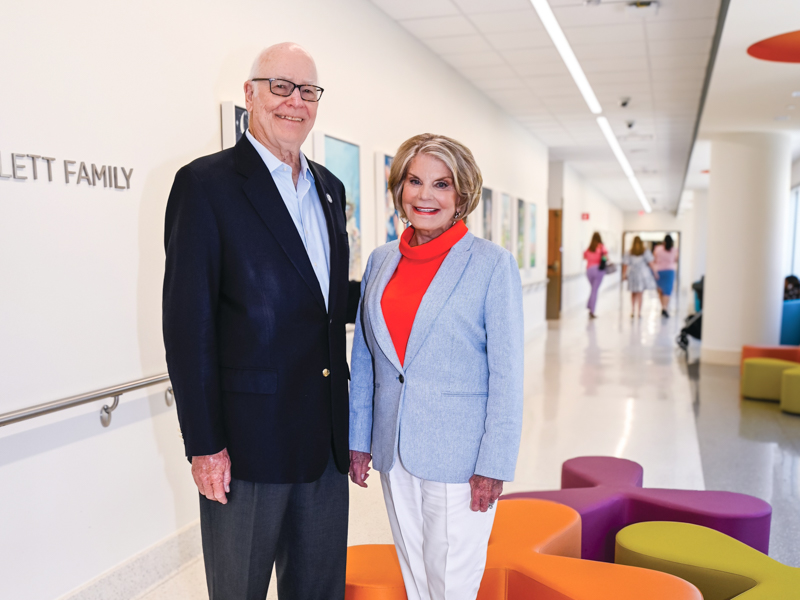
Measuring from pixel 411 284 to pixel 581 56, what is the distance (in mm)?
5734

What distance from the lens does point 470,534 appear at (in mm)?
1946

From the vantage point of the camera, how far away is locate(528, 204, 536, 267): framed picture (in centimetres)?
1153

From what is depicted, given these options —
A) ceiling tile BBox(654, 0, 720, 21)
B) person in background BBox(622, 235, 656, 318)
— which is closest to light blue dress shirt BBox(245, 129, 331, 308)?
Result: ceiling tile BBox(654, 0, 720, 21)

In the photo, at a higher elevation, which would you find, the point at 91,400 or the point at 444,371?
the point at 444,371

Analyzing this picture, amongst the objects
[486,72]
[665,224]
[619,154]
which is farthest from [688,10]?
[665,224]

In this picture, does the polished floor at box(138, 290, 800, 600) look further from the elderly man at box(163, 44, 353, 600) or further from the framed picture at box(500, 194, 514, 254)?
the framed picture at box(500, 194, 514, 254)

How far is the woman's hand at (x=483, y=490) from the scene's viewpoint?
187 centimetres

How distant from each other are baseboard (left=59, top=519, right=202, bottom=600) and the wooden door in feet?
40.6

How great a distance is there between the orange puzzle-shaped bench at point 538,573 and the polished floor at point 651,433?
0.91 meters

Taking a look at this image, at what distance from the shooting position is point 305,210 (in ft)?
6.51

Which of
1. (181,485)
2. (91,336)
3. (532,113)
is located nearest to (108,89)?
(91,336)

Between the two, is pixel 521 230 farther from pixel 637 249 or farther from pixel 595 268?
pixel 637 249

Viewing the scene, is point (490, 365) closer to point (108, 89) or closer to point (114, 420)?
point (114, 420)

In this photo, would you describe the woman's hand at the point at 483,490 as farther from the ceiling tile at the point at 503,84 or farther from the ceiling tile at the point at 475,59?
the ceiling tile at the point at 503,84
